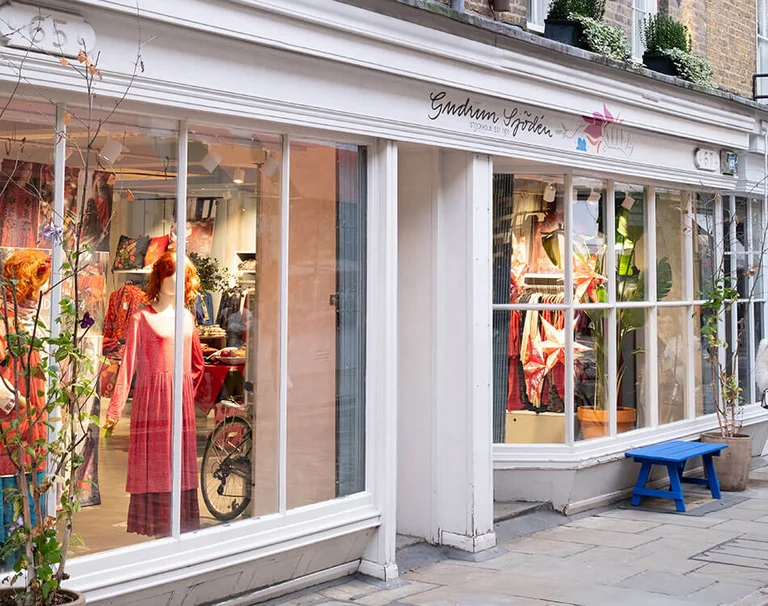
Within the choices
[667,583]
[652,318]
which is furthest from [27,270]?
[652,318]

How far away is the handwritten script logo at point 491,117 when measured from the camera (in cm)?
780

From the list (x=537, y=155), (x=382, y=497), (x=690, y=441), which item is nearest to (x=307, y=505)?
(x=382, y=497)

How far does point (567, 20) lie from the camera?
9750 millimetres

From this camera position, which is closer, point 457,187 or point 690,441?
point 457,187

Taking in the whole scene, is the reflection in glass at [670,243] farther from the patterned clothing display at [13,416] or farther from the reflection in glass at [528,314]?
the patterned clothing display at [13,416]

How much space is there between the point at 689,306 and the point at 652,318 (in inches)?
36.6

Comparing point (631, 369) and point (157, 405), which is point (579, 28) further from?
point (157, 405)

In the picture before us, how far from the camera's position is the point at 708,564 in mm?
7828

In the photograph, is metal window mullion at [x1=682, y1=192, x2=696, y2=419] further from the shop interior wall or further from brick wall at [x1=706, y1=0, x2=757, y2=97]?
the shop interior wall

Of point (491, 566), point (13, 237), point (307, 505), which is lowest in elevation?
point (491, 566)

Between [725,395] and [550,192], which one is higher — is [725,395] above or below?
below

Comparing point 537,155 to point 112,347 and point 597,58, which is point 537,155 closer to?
point 597,58

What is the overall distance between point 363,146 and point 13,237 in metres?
2.80

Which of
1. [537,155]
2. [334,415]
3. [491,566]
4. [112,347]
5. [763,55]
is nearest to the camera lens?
[112,347]
